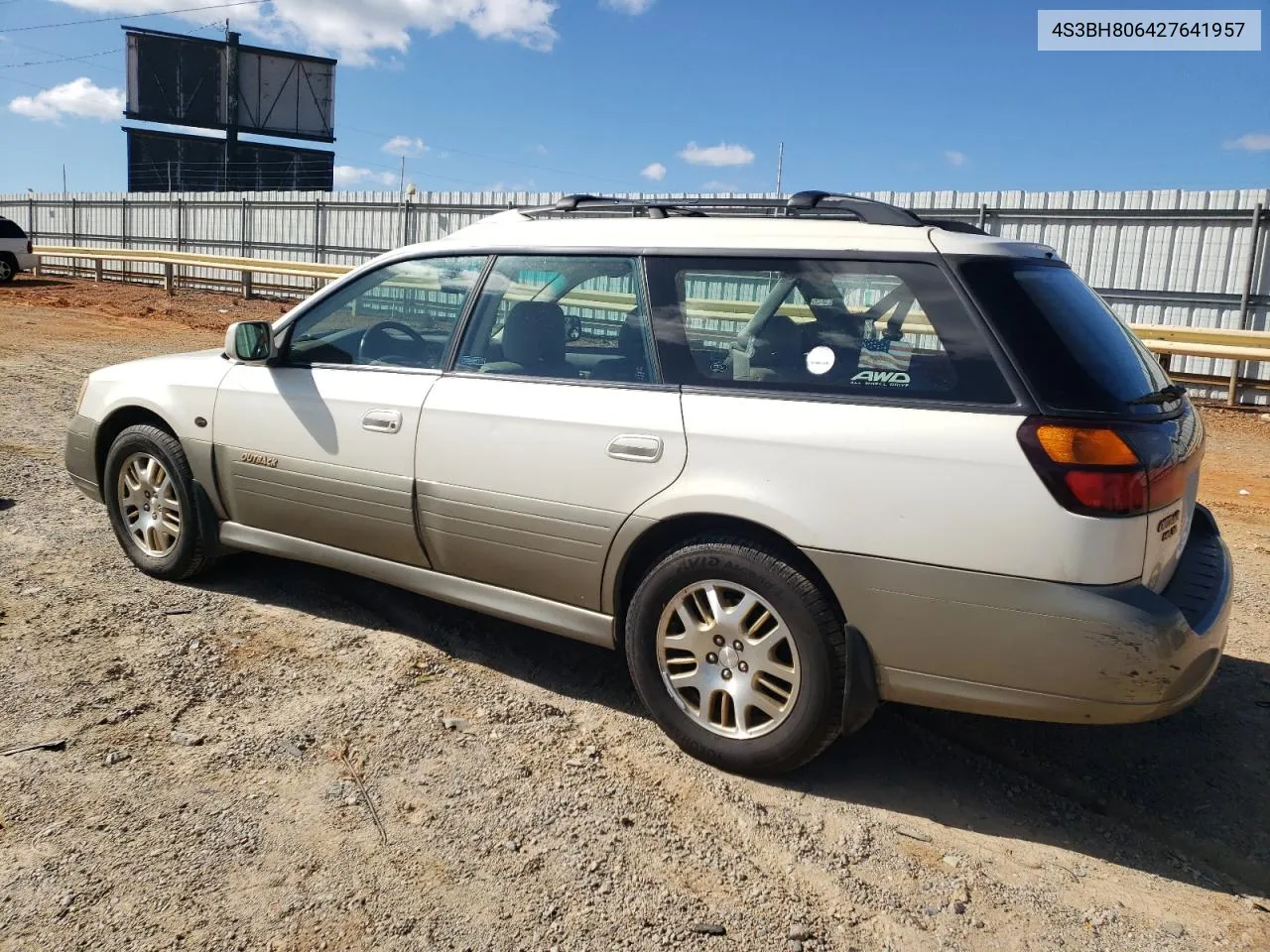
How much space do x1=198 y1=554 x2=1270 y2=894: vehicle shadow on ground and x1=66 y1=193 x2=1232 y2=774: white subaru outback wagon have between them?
380mm

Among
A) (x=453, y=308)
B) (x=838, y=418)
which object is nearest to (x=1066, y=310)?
(x=838, y=418)

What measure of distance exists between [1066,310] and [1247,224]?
1401 cm

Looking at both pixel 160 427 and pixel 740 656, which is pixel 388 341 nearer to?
pixel 160 427

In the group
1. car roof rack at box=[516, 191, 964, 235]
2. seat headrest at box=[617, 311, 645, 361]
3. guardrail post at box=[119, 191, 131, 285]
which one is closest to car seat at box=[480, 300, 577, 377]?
seat headrest at box=[617, 311, 645, 361]

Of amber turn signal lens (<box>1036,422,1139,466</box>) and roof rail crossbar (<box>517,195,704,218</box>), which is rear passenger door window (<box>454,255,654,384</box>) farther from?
amber turn signal lens (<box>1036,422,1139,466</box>)

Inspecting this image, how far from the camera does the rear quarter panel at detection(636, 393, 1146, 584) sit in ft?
9.56

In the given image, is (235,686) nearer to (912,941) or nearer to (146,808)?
(146,808)

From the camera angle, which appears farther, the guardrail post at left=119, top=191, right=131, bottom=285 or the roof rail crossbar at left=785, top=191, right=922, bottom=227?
the guardrail post at left=119, top=191, right=131, bottom=285

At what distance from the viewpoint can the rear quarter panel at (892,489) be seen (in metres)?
2.91

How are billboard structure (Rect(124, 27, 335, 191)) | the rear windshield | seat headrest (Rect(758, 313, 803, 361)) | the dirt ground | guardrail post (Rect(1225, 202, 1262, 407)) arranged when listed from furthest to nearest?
billboard structure (Rect(124, 27, 335, 191)), guardrail post (Rect(1225, 202, 1262, 407)), seat headrest (Rect(758, 313, 803, 361)), the rear windshield, the dirt ground

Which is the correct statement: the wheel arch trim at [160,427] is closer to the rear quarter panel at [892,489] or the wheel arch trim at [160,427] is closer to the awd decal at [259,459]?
the awd decal at [259,459]

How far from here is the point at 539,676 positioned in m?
4.23

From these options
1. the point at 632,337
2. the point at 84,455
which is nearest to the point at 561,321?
the point at 632,337

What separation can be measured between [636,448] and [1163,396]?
1.69m
